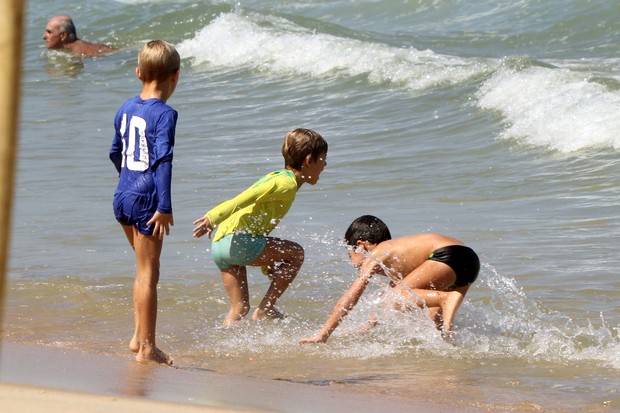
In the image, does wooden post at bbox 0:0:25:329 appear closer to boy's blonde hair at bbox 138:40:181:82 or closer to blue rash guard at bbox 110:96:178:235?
blue rash guard at bbox 110:96:178:235

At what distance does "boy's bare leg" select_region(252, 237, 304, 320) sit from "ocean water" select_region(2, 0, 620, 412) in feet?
0.54

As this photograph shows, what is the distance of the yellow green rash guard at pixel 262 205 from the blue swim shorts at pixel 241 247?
0.03 meters

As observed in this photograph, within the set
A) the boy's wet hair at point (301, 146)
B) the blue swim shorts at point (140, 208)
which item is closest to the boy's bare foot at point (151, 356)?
the blue swim shorts at point (140, 208)

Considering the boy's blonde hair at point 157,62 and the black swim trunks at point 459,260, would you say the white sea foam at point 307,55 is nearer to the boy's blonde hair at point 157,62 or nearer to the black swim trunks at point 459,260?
the black swim trunks at point 459,260

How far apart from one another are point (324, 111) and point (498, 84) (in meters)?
2.18

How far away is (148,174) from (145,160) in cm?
6

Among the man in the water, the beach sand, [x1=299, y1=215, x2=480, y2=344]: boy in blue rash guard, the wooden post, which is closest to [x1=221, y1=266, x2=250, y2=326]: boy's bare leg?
[x1=299, y1=215, x2=480, y2=344]: boy in blue rash guard

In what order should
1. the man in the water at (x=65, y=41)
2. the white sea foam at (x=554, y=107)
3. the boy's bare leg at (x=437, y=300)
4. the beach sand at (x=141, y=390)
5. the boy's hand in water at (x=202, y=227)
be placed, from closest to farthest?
1. the beach sand at (x=141, y=390)
2. the boy's hand in water at (x=202, y=227)
3. the boy's bare leg at (x=437, y=300)
4. the white sea foam at (x=554, y=107)
5. the man in the water at (x=65, y=41)

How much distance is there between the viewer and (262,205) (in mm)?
6230

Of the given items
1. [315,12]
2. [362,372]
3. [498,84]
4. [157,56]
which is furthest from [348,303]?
[315,12]

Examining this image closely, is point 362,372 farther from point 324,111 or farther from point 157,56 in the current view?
point 324,111

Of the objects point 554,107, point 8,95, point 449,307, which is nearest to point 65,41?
point 554,107

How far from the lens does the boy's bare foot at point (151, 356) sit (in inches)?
207

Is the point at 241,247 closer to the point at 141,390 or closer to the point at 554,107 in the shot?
the point at 141,390
